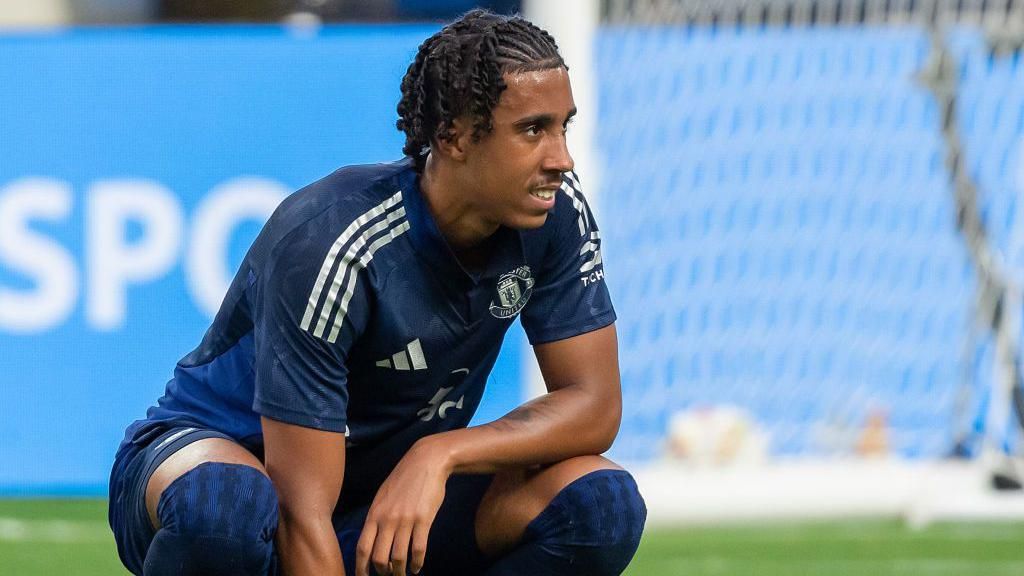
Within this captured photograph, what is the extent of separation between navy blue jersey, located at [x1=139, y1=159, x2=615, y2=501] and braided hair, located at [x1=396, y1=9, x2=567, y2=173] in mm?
156

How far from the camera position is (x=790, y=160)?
21.9ft

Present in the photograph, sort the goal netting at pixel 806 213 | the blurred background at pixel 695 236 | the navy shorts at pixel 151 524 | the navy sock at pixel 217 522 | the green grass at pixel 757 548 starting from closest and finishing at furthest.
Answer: the navy sock at pixel 217 522 < the navy shorts at pixel 151 524 < the green grass at pixel 757 548 < the blurred background at pixel 695 236 < the goal netting at pixel 806 213

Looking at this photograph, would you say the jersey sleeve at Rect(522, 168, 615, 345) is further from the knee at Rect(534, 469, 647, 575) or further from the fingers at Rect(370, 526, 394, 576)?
the fingers at Rect(370, 526, 394, 576)

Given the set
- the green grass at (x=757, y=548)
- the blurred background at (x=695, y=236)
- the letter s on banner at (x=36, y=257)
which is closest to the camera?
the green grass at (x=757, y=548)

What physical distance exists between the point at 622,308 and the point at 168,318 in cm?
183

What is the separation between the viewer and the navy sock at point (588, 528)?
2.69 m

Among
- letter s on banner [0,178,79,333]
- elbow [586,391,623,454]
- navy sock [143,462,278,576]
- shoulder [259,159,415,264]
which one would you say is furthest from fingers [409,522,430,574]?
letter s on banner [0,178,79,333]

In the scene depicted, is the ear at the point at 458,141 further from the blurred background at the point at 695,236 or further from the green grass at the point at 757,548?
the blurred background at the point at 695,236

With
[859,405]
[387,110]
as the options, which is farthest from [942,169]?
[387,110]

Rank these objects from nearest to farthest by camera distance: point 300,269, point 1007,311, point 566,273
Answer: point 300,269 < point 566,273 < point 1007,311

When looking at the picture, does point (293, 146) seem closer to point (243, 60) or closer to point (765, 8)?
point (243, 60)

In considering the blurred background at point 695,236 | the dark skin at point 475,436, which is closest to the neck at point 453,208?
the dark skin at point 475,436

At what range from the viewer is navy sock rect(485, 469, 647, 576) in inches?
106

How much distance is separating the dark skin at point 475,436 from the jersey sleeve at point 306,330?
4 centimetres
